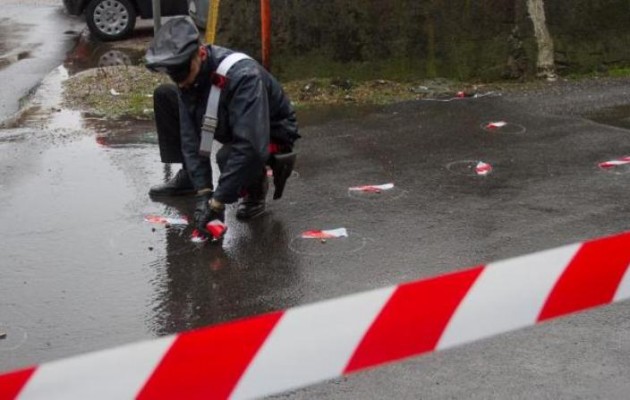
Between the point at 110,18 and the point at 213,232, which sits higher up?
the point at 110,18

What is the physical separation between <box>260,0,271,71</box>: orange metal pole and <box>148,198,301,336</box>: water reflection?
139 inches

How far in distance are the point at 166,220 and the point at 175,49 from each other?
53.5 inches

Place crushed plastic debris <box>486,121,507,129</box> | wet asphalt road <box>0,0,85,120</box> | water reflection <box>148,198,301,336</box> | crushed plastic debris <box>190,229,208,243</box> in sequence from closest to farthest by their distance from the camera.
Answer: water reflection <box>148,198,301,336</box>
crushed plastic debris <box>190,229,208,243</box>
crushed plastic debris <box>486,121,507,129</box>
wet asphalt road <box>0,0,85,120</box>

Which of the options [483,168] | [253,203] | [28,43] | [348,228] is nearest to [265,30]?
[483,168]

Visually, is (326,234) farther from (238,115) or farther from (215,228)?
(238,115)

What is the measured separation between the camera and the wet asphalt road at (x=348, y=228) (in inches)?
151

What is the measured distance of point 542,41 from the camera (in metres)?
8.89

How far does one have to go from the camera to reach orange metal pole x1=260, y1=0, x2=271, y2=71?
856cm

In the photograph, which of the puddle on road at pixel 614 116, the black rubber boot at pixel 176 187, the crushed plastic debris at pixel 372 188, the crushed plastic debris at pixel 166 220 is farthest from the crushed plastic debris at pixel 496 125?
the crushed plastic debris at pixel 166 220

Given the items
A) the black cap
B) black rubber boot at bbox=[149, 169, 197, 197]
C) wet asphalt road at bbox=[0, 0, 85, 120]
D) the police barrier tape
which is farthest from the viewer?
wet asphalt road at bbox=[0, 0, 85, 120]

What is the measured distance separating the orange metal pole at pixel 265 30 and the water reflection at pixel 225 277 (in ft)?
11.5

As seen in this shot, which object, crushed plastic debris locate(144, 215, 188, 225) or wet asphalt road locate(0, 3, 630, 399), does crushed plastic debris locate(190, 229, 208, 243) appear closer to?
wet asphalt road locate(0, 3, 630, 399)

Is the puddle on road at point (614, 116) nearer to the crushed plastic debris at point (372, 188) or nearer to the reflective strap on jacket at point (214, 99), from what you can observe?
the crushed plastic debris at point (372, 188)

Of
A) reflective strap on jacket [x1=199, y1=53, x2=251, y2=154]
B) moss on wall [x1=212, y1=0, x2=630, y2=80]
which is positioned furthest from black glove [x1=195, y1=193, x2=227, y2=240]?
moss on wall [x1=212, y1=0, x2=630, y2=80]
